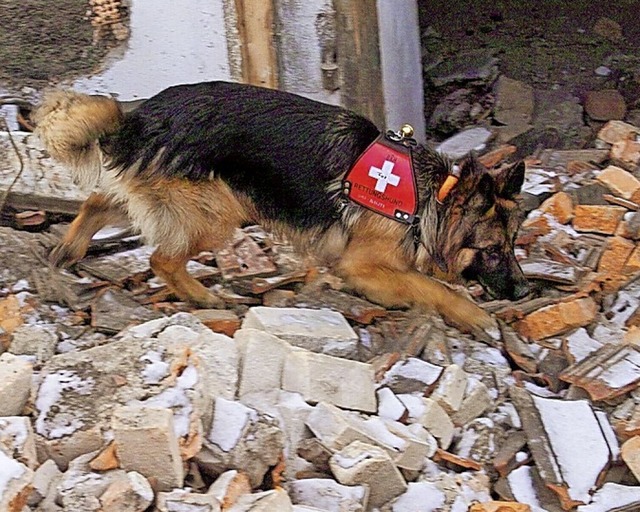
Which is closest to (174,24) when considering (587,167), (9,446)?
(587,167)

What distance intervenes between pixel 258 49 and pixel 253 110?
1377mm

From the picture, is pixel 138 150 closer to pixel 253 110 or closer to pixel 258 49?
pixel 253 110

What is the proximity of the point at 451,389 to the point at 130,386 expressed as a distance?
145 centimetres

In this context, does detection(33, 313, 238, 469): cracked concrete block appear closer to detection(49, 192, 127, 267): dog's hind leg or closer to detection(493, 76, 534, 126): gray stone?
detection(49, 192, 127, 267): dog's hind leg

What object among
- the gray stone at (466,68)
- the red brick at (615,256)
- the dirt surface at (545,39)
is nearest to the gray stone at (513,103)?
the gray stone at (466,68)

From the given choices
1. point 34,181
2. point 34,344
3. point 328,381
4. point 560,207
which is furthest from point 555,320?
point 34,181

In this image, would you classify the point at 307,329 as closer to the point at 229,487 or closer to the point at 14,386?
the point at 229,487

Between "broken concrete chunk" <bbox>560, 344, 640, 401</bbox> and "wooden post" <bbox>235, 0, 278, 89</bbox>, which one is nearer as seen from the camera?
"broken concrete chunk" <bbox>560, 344, 640, 401</bbox>

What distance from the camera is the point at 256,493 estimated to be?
3.11 m

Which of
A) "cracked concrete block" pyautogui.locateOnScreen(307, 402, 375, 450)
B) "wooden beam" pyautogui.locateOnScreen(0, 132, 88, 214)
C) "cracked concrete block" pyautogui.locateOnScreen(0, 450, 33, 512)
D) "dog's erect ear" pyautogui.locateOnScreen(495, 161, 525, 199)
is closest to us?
"cracked concrete block" pyautogui.locateOnScreen(0, 450, 33, 512)

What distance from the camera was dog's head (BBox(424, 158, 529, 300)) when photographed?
4.30 metres

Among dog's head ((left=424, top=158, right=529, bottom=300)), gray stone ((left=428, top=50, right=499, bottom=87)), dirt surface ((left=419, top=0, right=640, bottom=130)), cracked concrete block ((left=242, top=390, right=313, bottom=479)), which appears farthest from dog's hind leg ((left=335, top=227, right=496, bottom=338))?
gray stone ((left=428, top=50, right=499, bottom=87))

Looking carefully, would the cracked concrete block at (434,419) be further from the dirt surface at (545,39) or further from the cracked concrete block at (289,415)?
the dirt surface at (545,39)

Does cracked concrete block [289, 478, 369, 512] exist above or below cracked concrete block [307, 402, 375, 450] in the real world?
below
